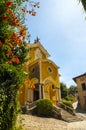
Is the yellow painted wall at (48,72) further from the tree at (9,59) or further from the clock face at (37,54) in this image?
the tree at (9,59)

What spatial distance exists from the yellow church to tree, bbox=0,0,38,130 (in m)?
16.7

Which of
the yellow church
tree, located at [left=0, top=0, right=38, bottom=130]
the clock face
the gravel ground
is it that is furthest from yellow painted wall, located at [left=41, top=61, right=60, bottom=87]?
tree, located at [left=0, top=0, right=38, bottom=130]

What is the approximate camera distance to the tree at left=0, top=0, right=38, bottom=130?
7383 millimetres

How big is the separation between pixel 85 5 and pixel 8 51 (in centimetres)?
419

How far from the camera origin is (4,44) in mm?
7645

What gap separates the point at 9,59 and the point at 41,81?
1935 cm

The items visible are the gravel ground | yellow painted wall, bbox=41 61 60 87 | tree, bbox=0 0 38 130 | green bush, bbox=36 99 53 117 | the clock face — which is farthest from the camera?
the clock face

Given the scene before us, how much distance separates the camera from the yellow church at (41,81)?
26.8m

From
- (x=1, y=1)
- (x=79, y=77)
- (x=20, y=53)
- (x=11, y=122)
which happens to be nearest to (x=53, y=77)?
(x=79, y=77)

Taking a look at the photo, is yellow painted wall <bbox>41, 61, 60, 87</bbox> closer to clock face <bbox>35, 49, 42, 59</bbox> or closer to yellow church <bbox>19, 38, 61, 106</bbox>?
yellow church <bbox>19, 38, 61, 106</bbox>

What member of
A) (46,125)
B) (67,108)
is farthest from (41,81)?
(46,125)

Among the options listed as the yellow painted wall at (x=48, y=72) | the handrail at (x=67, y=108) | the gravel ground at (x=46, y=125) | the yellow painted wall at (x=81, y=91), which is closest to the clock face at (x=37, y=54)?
the yellow painted wall at (x=48, y=72)

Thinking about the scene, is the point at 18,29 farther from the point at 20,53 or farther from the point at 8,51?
the point at 20,53

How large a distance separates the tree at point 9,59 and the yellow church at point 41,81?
16726 millimetres
